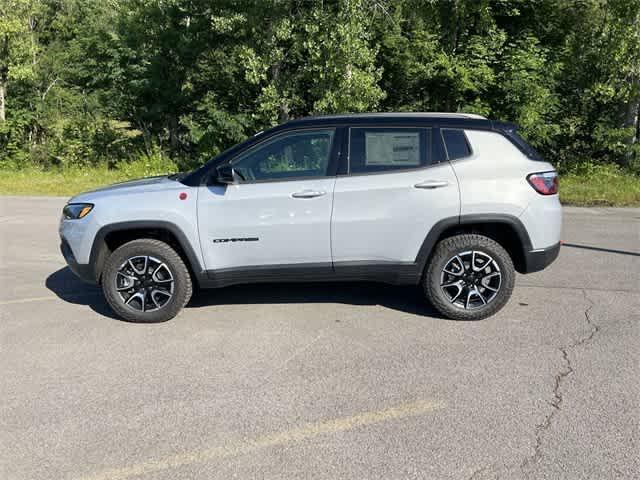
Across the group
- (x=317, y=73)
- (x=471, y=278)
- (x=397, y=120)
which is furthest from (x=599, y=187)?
(x=397, y=120)

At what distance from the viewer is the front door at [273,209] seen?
4.75 metres

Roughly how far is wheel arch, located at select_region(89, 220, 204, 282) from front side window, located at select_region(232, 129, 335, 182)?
792mm

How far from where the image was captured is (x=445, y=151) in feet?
15.9

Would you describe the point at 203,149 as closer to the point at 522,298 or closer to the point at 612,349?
the point at 522,298

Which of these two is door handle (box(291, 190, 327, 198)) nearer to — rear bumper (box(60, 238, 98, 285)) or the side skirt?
the side skirt

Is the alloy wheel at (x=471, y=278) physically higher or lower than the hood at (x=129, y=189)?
lower

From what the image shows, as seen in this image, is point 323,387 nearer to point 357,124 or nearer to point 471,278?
point 471,278

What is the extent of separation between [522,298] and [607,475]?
2.86 meters

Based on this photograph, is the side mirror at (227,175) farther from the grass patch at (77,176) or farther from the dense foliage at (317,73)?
the grass patch at (77,176)

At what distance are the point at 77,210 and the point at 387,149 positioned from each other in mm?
2826

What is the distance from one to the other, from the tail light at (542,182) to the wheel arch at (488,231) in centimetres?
33

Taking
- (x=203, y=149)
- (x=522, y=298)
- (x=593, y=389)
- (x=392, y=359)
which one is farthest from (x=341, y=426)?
(x=203, y=149)

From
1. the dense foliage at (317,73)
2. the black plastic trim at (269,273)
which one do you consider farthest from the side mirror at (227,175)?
the dense foliage at (317,73)

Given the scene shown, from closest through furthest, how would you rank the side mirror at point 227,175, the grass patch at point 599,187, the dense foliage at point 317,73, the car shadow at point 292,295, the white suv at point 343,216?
the side mirror at point 227,175 < the white suv at point 343,216 < the car shadow at point 292,295 < the grass patch at point 599,187 < the dense foliage at point 317,73
